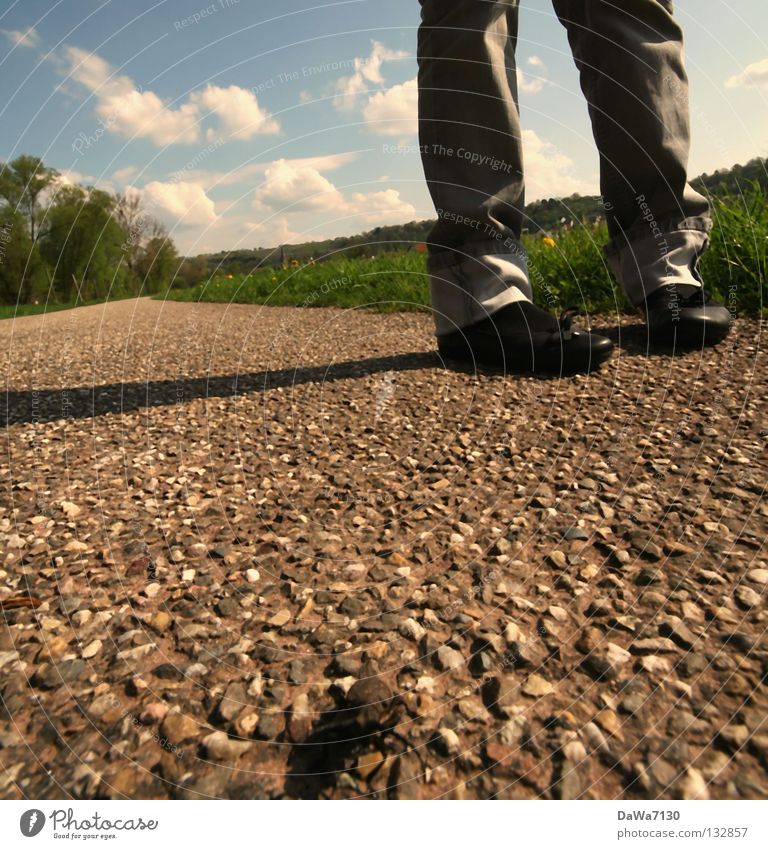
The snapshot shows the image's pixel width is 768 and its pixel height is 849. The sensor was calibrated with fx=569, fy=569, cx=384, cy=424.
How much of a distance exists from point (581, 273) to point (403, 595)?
4.04 meters

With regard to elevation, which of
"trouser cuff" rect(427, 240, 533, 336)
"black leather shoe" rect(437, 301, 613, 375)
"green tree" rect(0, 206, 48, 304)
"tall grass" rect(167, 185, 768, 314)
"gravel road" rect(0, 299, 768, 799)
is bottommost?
"gravel road" rect(0, 299, 768, 799)

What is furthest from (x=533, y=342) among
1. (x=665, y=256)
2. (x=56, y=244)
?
(x=56, y=244)

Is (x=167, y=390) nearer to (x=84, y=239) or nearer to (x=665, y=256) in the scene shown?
(x=665, y=256)

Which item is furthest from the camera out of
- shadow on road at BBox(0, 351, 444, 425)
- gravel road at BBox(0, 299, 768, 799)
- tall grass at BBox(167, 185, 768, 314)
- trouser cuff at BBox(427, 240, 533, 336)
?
tall grass at BBox(167, 185, 768, 314)

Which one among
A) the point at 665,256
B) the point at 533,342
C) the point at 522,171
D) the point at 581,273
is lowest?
the point at 533,342

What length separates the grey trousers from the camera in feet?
9.34

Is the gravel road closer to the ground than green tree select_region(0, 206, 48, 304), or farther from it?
Result: closer to the ground

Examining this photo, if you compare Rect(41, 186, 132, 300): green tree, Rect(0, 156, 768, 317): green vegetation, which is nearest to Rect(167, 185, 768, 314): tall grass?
Rect(0, 156, 768, 317): green vegetation

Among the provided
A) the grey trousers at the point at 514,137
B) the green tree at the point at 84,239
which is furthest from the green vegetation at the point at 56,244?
the grey trousers at the point at 514,137

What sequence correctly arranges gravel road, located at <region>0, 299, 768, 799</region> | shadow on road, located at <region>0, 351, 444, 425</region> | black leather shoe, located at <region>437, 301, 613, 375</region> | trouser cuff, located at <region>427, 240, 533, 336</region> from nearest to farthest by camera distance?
gravel road, located at <region>0, 299, 768, 799</region>, black leather shoe, located at <region>437, 301, 613, 375</region>, trouser cuff, located at <region>427, 240, 533, 336</region>, shadow on road, located at <region>0, 351, 444, 425</region>

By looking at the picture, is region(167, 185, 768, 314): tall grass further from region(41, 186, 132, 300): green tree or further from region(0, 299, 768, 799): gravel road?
region(41, 186, 132, 300): green tree

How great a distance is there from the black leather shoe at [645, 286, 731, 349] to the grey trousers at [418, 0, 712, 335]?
0.08 m

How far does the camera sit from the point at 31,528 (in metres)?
1.85

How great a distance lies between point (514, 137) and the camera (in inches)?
115
